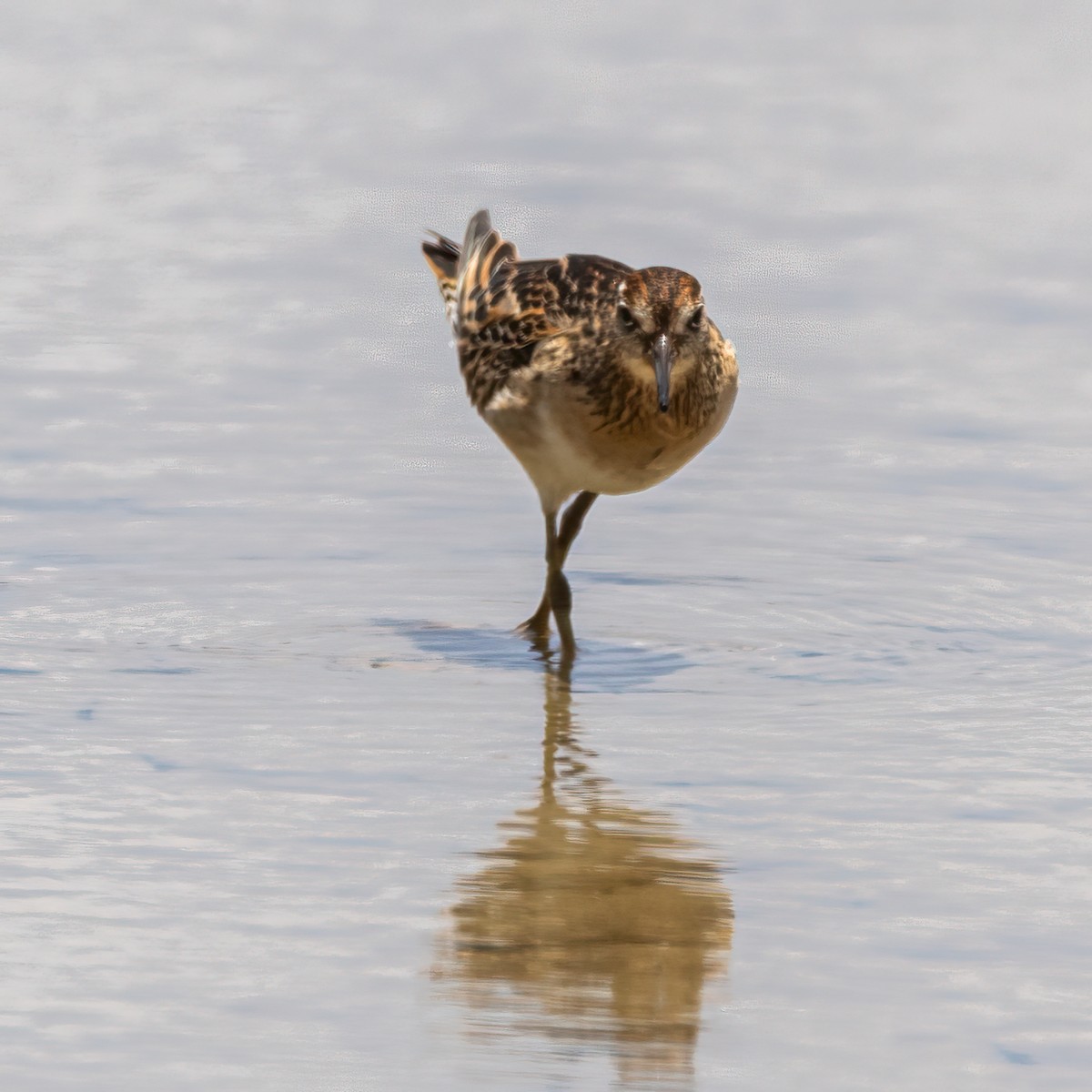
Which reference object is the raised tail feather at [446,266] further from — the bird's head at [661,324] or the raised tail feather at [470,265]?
the bird's head at [661,324]

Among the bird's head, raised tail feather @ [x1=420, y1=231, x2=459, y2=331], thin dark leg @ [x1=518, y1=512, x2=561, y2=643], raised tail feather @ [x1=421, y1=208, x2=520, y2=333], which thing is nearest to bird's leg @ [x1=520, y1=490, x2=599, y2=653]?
thin dark leg @ [x1=518, y1=512, x2=561, y2=643]

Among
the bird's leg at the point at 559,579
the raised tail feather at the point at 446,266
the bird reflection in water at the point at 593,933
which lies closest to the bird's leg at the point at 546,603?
the bird's leg at the point at 559,579

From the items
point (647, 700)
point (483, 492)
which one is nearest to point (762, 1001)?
point (647, 700)

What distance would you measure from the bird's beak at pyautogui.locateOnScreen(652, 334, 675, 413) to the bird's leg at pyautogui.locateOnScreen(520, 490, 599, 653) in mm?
987

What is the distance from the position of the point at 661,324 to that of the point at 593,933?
307 centimetres

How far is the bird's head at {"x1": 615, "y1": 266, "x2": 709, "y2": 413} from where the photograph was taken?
28.0 feet

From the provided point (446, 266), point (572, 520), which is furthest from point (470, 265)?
point (572, 520)

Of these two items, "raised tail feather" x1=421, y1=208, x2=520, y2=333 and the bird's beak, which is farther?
"raised tail feather" x1=421, y1=208, x2=520, y2=333

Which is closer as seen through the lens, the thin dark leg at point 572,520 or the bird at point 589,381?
the bird at point 589,381

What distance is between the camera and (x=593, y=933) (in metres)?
6.01

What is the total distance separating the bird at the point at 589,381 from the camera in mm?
8672

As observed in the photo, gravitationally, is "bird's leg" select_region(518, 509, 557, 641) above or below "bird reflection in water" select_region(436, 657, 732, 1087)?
above

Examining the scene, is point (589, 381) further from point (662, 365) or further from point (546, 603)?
point (546, 603)

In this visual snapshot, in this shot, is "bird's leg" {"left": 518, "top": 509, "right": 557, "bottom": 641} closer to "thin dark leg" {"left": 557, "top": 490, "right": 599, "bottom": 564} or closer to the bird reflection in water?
"thin dark leg" {"left": 557, "top": 490, "right": 599, "bottom": 564}
